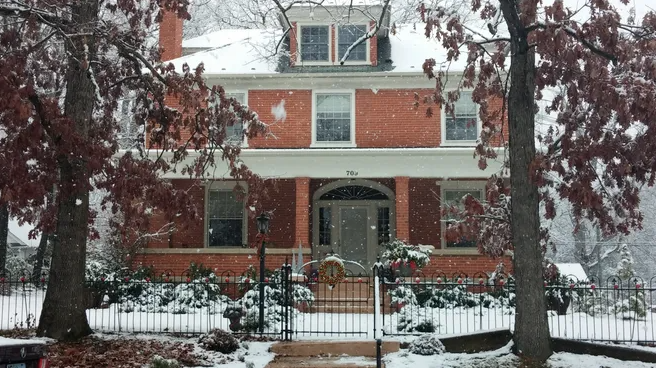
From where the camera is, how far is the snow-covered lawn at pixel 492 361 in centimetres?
1015

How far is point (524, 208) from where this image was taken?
10906 millimetres

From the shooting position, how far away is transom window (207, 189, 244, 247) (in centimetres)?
2142

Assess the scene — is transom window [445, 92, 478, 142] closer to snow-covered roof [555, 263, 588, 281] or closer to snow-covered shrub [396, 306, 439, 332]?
snow-covered roof [555, 263, 588, 281]

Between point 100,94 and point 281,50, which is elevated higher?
point 281,50

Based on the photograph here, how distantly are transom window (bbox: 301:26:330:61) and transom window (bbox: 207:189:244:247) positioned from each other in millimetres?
4981

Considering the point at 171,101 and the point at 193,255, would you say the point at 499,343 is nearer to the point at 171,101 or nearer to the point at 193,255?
the point at 193,255

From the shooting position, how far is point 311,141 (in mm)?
20594

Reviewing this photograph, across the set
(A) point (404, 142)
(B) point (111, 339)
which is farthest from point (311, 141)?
(B) point (111, 339)

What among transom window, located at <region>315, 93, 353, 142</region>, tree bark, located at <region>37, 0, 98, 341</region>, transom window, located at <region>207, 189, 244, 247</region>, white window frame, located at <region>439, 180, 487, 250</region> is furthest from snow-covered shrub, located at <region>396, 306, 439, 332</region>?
transom window, located at <region>207, 189, 244, 247</region>

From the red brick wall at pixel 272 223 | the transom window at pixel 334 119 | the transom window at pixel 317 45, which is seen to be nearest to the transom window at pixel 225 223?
the red brick wall at pixel 272 223

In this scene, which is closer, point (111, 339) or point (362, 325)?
point (111, 339)

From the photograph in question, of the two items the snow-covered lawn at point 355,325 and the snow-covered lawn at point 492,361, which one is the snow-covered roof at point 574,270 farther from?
the snow-covered lawn at point 492,361

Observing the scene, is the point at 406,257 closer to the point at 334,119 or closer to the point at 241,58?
the point at 334,119

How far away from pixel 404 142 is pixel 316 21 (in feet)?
15.5
